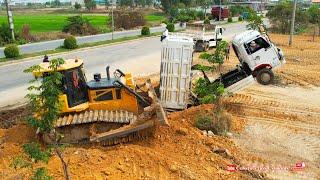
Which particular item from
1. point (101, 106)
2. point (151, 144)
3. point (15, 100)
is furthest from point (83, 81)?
point (15, 100)

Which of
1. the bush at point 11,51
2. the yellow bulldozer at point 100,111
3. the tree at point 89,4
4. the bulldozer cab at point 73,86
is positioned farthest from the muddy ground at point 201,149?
the tree at point 89,4

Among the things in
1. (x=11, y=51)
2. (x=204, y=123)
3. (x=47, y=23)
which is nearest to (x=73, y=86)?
(x=204, y=123)

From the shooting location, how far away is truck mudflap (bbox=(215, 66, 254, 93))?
583 inches

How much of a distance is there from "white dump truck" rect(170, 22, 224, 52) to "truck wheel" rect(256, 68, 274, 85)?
11.8 meters

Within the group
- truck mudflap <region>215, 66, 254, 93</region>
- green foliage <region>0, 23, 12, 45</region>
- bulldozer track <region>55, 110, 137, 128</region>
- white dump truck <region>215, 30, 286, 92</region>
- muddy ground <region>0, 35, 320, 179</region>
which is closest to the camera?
muddy ground <region>0, 35, 320, 179</region>

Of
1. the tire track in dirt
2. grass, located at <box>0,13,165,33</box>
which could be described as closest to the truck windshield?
the tire track in dirt

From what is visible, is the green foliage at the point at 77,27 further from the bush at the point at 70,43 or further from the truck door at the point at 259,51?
the truck door at the point at 259,51

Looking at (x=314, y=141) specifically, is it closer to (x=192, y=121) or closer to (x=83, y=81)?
(x=192, y=121)

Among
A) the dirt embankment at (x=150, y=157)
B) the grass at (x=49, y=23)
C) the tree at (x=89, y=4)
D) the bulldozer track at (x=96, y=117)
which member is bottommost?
the dirt embankment at (x=150, y=157)

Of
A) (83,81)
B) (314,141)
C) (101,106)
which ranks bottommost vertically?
(314,141)

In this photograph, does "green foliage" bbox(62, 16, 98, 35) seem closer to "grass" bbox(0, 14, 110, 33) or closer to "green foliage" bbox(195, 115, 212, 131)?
"grass" bbox(0, 14, 110, 33)

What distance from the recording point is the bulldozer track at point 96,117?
10078mm

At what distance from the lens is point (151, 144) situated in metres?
10.6

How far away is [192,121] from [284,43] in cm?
2596
